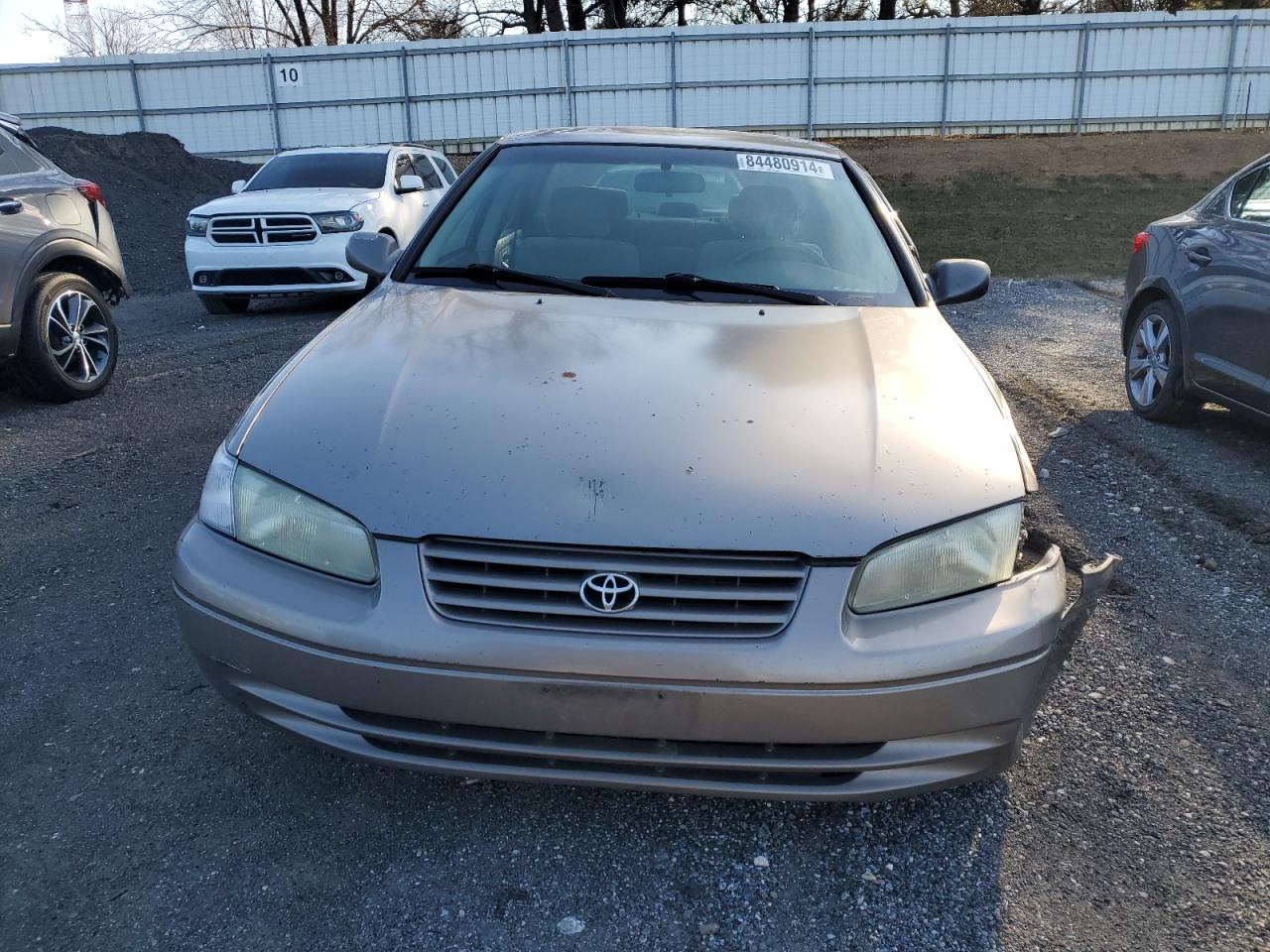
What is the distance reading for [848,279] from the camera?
3396 mm

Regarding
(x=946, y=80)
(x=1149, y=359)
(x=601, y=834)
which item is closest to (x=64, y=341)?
(x=601, y=834)

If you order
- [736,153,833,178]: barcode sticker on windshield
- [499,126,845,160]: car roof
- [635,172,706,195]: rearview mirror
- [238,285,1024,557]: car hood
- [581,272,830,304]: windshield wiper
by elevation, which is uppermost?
[499,126,845,160]: car roof

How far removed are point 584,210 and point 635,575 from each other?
1974mm

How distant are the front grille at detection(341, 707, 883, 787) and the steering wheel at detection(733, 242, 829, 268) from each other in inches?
73.0

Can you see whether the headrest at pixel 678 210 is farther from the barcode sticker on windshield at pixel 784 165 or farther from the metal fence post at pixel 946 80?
the metal fence post at pixel 946 80

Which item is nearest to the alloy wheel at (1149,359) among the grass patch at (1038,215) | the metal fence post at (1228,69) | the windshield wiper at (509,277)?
the windshield wiper at (509,277)

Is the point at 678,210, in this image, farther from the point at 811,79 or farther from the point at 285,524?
the point at 811,79

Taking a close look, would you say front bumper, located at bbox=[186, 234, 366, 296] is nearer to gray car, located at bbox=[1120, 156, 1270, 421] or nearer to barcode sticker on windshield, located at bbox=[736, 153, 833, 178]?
barcode sticker on windshield, located at bbox=[736, 153, 833, 178]

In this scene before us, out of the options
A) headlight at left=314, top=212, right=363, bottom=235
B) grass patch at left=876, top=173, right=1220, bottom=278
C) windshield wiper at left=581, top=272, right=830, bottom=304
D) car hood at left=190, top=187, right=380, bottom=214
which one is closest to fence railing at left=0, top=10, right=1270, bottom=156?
grass patch at left=876, top=173, right=1220, bottom=278

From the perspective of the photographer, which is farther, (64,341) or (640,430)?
(64,341)

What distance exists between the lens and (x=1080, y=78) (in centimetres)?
2166

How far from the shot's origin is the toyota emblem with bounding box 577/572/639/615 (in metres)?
2.03

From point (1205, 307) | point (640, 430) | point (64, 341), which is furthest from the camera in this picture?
point (64, 341)

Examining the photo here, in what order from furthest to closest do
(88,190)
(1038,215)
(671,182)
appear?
(1038,215)
(88,190)
(671,182)
